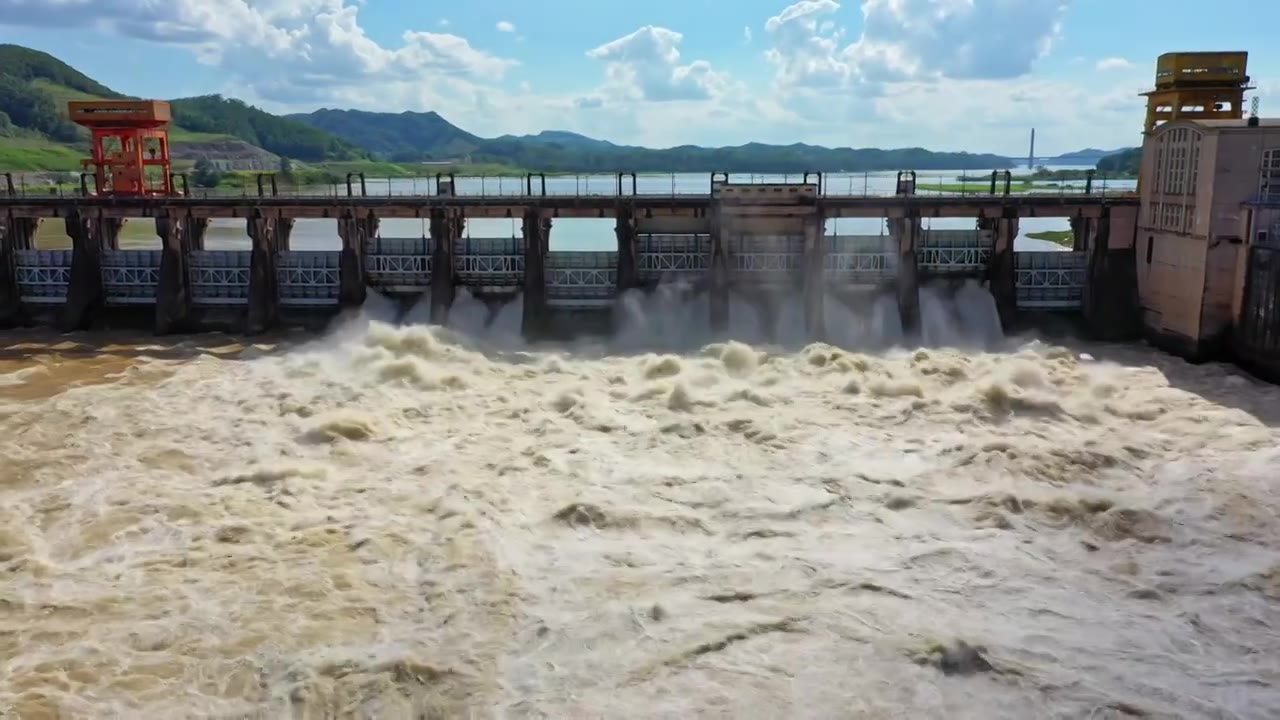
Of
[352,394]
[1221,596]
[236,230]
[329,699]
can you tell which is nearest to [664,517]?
[329,699]

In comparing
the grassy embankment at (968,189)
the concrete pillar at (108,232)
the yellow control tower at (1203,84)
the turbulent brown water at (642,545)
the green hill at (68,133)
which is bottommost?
the turbulent brown water at (642,545)

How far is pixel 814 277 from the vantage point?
31.3 metres

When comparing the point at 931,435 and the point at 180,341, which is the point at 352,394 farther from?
the point at 931,435

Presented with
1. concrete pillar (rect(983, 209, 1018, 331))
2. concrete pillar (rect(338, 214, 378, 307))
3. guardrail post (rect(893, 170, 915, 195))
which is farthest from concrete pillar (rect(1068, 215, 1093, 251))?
concrete pillar (rect(338, 214, 378, 307))

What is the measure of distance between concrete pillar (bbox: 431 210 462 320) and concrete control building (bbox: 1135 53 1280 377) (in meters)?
22.7

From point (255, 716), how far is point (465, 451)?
9.45 meters

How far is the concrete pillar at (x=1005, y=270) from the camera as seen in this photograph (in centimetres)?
3139

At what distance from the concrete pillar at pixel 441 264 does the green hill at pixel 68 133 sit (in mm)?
105682

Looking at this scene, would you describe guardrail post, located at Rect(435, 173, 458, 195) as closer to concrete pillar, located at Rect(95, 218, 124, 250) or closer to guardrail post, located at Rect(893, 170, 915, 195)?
concrete pillar, located at Rect(95, 218, 124, 250)

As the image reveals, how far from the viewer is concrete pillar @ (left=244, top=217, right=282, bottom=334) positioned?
3256 centimetres

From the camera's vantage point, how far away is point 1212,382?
2514cm

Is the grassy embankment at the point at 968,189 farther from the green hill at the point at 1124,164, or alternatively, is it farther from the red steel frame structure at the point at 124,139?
the red steel frame structure at the point at 124,139

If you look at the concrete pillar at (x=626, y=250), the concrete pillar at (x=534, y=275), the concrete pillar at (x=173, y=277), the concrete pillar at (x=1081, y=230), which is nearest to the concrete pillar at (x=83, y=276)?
the concrete pillar at (x=173, y=277)

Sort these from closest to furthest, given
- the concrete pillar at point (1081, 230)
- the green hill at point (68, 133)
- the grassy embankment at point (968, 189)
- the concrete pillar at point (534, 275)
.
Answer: the concrete pillar at point (534, 275) → the concrete pillar at point (1081, 230) → the grassy embankment at point (968, 189) → the green hill at point (68, 133)
